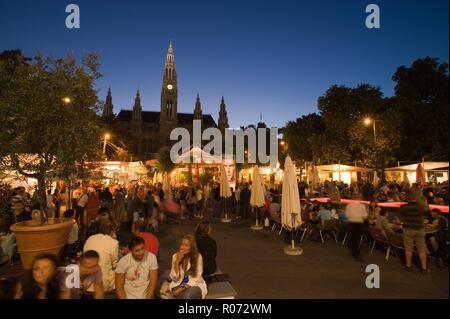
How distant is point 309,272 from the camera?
19.9 feet

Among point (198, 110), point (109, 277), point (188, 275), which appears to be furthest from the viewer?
point (198, 110)

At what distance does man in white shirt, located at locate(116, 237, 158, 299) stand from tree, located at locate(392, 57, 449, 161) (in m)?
26.8

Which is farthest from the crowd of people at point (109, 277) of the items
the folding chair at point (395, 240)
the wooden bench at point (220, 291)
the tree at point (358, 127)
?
the tree at point (358, 127)

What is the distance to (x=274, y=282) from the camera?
18.1ft

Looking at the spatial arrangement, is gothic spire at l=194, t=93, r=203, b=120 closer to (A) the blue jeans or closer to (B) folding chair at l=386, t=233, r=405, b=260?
(B) folding chair at l=386, t=233, r=405, b=260

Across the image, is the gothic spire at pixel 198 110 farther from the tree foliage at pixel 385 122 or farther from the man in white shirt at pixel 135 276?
the man in white shirt at pixel 135 276

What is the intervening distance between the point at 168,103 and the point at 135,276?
82.0 metres

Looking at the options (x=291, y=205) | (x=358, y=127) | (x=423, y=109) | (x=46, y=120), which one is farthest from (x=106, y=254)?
(x=423, y=109)

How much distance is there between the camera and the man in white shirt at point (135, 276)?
371 centimetres

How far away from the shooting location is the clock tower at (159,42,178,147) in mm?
79812

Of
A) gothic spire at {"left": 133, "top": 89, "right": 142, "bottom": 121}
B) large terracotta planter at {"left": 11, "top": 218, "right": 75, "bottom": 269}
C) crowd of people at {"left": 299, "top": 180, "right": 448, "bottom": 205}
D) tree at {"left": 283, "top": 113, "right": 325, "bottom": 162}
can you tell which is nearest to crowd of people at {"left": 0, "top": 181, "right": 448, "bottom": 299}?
crowd of people at {"left": 299, "top": 180, "right": 448, "bottom": 205}

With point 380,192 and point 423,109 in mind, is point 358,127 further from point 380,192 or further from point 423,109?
point 380,192

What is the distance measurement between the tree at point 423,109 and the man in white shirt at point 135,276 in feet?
88.0
